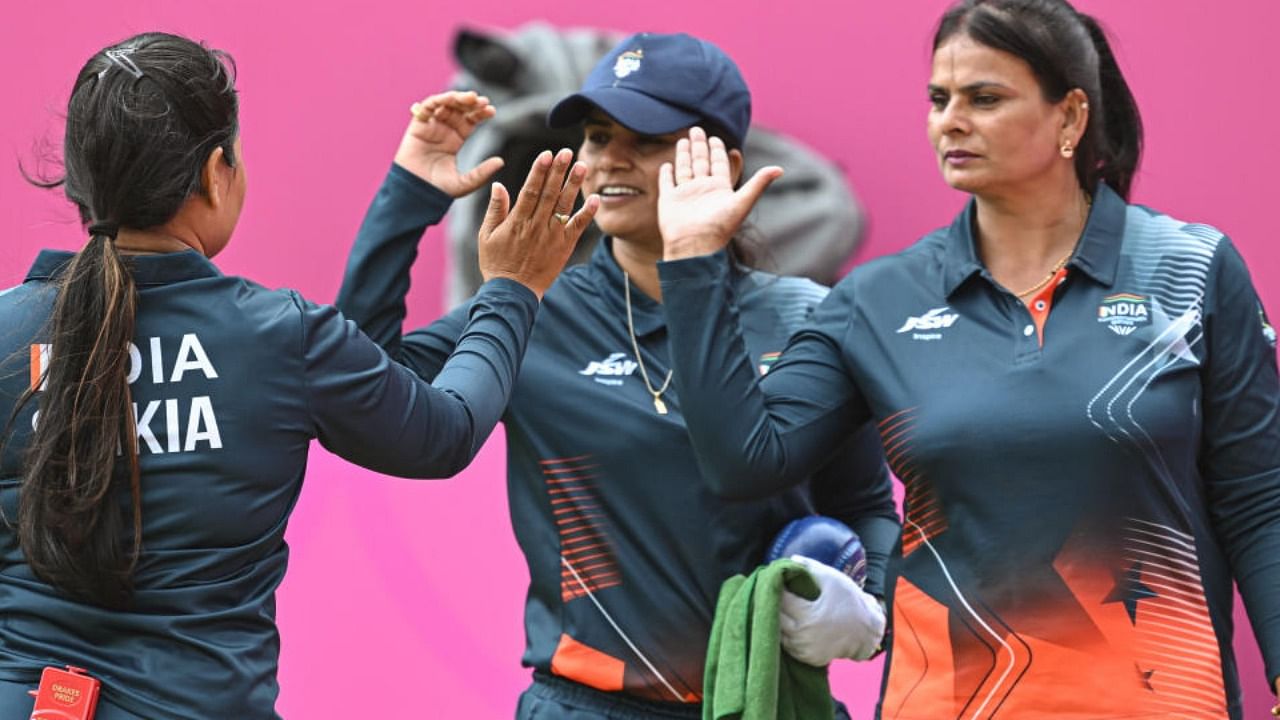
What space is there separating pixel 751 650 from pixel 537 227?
60 cm

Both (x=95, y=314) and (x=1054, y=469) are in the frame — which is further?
(x=1054, y=469)

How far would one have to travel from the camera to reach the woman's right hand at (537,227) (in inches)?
82.8

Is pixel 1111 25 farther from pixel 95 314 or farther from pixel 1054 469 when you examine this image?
pixel 95 314

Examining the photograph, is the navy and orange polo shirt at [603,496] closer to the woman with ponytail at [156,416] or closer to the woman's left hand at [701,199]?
the woman's left hand at [701,199]

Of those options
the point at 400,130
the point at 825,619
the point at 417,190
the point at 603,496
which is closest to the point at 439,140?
the point at 417,190

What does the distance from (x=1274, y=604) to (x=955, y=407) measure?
44cm

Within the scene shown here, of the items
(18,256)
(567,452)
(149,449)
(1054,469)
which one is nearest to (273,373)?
(149,449)

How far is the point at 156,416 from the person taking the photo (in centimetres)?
169

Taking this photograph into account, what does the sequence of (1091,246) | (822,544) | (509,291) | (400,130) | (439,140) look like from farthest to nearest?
(400,130) < (439,140) < (822,544) < (1091,246) < (509,291)

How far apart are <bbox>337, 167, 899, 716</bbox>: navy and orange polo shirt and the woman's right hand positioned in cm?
30

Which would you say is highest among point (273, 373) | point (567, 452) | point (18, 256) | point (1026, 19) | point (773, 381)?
point (1026, 19)

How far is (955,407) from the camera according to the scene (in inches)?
84.2

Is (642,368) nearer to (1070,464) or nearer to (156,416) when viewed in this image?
(1070,464)

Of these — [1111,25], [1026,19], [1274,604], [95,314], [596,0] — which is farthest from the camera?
[596,0]
